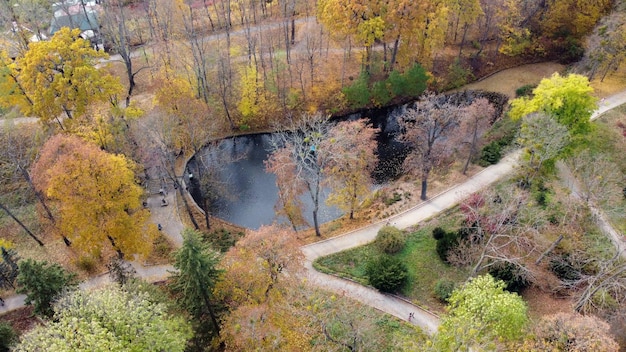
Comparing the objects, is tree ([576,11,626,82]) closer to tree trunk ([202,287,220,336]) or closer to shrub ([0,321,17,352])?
tree trunk ([202,287,220,336])

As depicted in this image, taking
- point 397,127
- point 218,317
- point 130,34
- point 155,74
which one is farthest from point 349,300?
point 130,34

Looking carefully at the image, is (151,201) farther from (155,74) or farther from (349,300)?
(349,300)

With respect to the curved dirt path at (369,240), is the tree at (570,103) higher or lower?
higher

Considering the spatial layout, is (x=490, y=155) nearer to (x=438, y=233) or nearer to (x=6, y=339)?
(x=438, y=233)

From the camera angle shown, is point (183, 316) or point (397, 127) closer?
point (183, 316)

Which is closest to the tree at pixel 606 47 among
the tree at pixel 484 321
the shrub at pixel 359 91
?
the shrub at pixel 359 91

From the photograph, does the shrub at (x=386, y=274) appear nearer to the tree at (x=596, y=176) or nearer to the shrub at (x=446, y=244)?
the shrub at (x=446, y=244)
